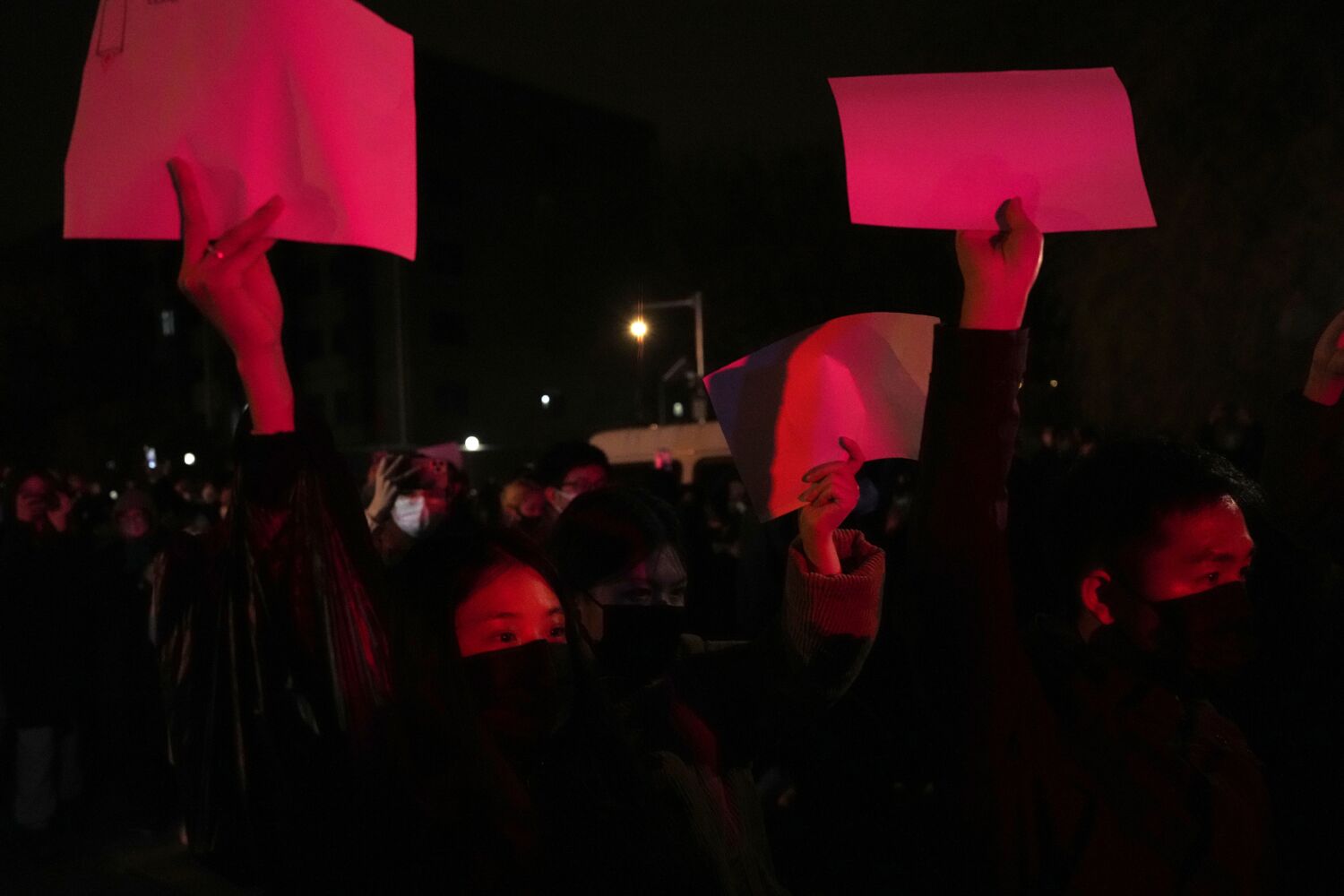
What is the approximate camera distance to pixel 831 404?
7.54ft

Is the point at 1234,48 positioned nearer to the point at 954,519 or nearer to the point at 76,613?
the point at 76,613

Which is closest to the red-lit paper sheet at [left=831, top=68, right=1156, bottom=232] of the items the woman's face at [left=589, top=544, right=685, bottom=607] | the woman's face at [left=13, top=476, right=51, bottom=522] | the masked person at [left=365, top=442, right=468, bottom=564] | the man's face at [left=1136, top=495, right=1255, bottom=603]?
the man's face at [left=1136, top=495, right=1255, bottom=603]

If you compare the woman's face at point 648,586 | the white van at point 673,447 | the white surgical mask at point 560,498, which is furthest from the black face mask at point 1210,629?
the white van at point 673,447

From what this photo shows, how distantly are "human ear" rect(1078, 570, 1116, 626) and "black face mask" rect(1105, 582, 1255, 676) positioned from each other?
12mm

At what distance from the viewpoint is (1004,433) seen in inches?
62.7

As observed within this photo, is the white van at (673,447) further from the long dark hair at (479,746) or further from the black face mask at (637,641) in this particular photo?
the long dark hair at (479,746)

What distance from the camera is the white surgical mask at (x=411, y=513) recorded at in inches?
207

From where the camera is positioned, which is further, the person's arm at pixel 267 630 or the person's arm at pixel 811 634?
the person's arm at pixel 811 634

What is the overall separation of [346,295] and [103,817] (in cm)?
3623

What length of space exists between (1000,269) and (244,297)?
1.04m

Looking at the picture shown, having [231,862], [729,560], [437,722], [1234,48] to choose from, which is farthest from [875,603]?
[1234,48]

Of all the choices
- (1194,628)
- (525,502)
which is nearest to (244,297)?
(1194,628)

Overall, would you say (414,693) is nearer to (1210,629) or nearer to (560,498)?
(1210,629)

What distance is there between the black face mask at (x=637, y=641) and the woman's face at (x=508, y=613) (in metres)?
0.64
